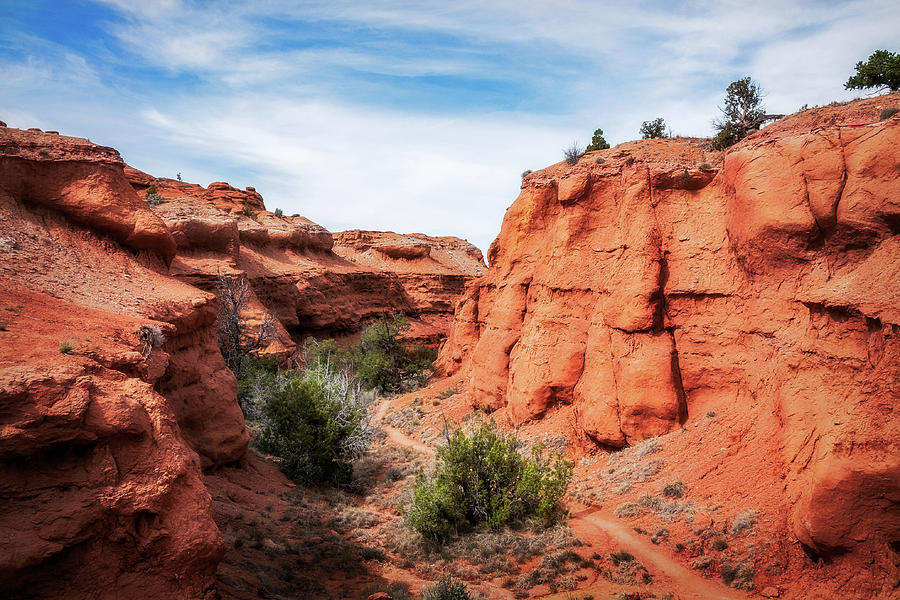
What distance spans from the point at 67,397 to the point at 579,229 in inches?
563

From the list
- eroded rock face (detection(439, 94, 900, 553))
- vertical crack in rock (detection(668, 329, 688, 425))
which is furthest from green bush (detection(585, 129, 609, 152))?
vertical crack in rock (detection(668, 329, 688, 425))

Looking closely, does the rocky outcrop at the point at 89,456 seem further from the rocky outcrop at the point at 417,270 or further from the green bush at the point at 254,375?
the rocky outcrop at the point at 417,270

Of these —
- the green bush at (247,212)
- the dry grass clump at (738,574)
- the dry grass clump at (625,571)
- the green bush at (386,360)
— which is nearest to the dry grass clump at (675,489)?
the dry grass clump at (625,571)

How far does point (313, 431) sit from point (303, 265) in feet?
79.9

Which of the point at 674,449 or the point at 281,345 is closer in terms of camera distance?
the point at 674,449

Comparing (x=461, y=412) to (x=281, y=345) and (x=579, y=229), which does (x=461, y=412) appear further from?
(x=281, y=345)

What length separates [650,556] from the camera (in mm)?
10000

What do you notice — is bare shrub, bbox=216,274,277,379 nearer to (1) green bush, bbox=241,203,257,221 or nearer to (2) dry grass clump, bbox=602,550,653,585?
(1) green bush, bbox=241,203,257,221

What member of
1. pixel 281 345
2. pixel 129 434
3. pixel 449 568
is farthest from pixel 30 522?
pixel 281 345

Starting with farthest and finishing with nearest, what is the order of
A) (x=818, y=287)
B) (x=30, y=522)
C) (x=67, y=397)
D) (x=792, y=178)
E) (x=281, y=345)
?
1. (x=281, y=345)
2. (x=792, y=178)
3. (x=818, y=287)
4. (x=67, y=397)
5. (x=30, y=522)

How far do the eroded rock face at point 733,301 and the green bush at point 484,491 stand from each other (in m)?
3.51

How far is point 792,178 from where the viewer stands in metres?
11.1

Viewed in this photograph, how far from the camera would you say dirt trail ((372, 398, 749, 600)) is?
28.9 feet

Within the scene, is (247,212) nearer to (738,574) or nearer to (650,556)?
(650,556)
